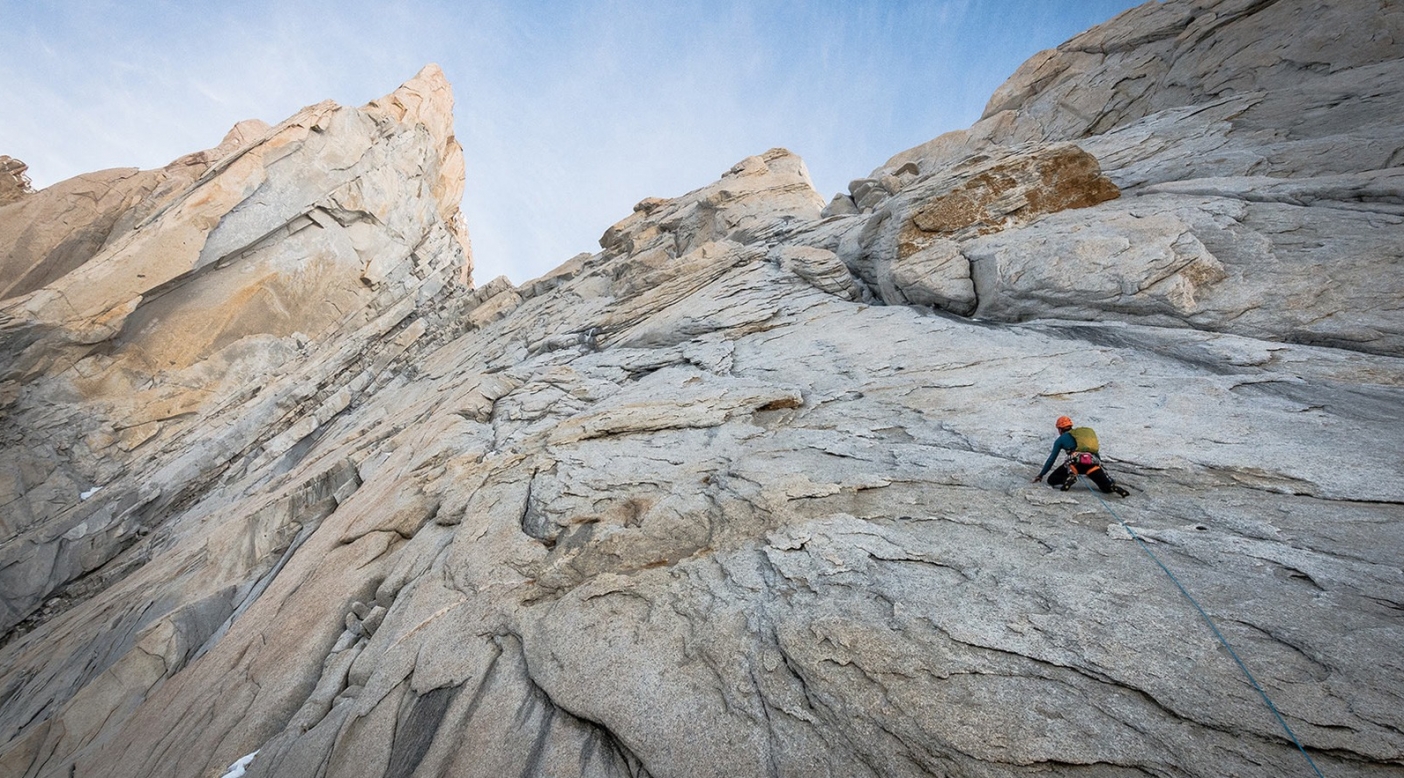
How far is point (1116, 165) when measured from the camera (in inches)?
714

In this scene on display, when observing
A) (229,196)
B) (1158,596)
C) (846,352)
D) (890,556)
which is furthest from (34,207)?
(1158,596)

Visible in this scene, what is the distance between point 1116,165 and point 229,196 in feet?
169

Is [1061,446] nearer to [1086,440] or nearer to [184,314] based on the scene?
[1086,440]

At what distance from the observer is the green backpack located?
6559 mm

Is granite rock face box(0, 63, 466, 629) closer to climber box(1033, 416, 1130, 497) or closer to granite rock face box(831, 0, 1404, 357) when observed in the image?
climber box(1033, 416, 1130, 497)

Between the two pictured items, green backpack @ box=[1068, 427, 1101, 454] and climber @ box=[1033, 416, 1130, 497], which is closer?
climber @ box=[1033, 416, 1130, 497]

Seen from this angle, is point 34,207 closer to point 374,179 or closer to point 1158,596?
point 374,179

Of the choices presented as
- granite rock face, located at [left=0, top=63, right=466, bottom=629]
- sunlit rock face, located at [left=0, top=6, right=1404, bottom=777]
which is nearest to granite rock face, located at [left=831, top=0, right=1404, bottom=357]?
sunlit rock face, located at [left=0, top=6, right=1404, bottom=777]

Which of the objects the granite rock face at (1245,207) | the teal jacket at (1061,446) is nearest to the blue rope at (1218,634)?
the teal jacket at (1061,446)

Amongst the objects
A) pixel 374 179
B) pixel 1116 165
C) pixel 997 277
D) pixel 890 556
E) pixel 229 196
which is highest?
pixel 374 179

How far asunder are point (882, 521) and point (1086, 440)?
3.00m

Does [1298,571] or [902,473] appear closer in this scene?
[1298,571]

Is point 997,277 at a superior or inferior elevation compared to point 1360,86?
inferior

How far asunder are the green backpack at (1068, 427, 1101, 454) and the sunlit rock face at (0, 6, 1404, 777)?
789mm
